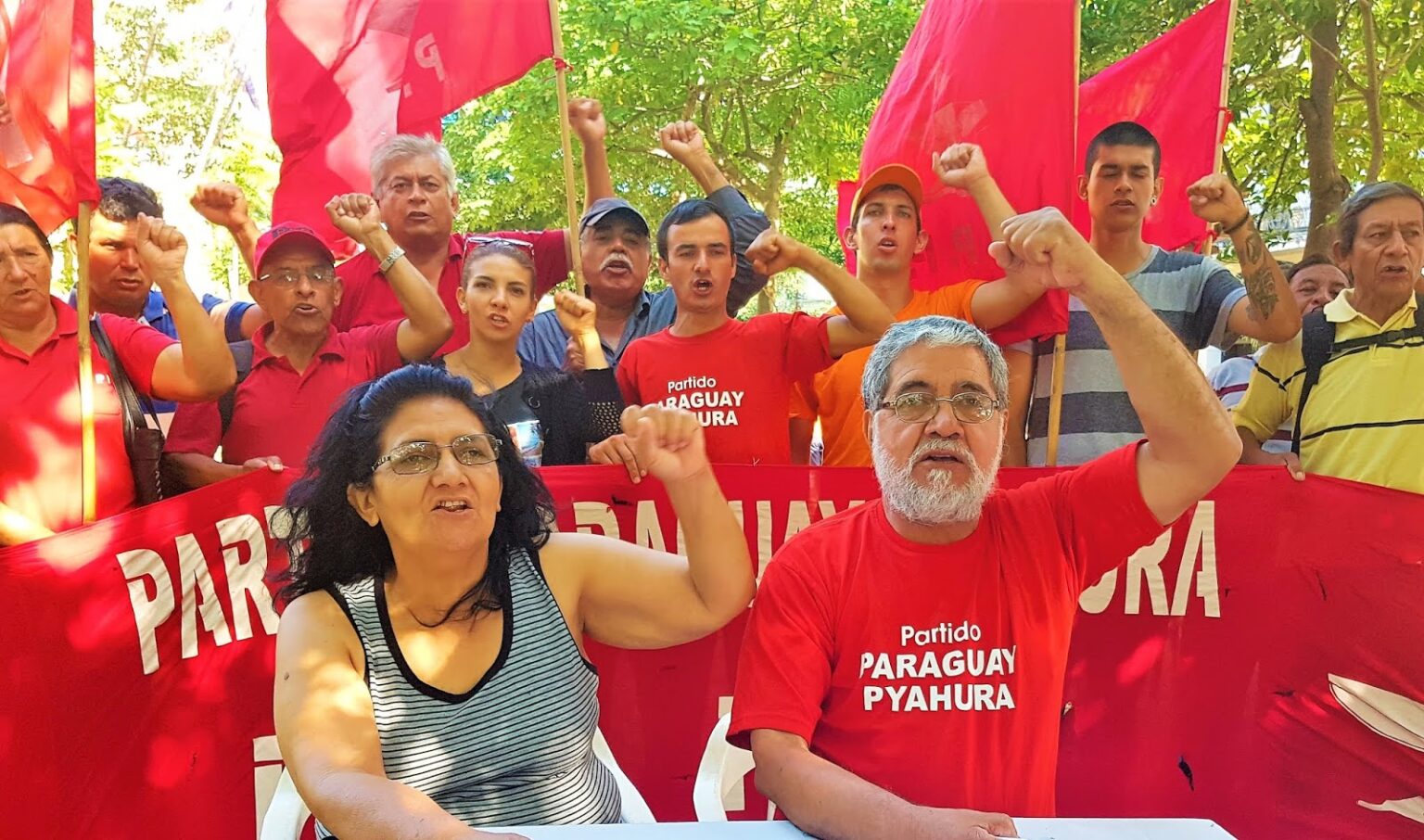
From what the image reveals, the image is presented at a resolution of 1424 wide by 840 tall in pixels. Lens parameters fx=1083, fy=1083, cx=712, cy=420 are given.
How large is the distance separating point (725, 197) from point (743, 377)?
105 cm

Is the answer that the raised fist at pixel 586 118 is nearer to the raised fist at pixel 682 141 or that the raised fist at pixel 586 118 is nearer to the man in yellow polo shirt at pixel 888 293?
the raised fist at pixel 682 141

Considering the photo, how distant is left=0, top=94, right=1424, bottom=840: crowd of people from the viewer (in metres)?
2.27

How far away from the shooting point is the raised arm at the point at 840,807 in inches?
75.0

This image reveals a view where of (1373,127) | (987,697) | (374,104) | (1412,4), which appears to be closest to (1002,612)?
(987,697)

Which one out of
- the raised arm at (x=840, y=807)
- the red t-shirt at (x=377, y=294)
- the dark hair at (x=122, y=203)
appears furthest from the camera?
the red t-shirt at (x=377, y=294)

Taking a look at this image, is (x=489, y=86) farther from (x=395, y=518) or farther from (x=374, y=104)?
(x=395, y=518)

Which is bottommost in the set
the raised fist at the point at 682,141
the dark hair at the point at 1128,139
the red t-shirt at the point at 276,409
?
the red t-shirt at the point at 276,409

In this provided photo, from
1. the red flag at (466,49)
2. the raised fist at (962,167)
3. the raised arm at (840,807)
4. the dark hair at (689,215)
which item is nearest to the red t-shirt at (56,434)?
the red flag at (466,49)

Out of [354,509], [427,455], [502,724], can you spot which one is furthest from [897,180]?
[502,724]

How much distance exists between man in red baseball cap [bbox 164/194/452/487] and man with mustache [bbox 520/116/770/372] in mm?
565

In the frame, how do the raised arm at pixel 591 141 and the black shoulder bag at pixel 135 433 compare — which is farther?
the raised arm at pixel 591 141

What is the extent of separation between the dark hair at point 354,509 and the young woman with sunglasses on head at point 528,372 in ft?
3.65

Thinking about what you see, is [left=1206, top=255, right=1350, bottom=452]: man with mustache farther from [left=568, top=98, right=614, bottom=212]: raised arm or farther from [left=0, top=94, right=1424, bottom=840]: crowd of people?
[left=568, top=98, right=614, bottom=212]: raised arm

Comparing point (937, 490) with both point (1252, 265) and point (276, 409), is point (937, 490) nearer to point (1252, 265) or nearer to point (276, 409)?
point (1252, 265)
